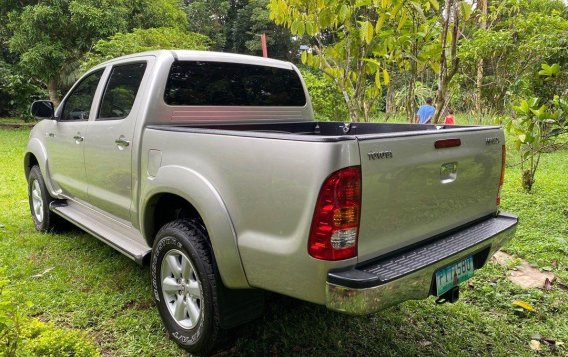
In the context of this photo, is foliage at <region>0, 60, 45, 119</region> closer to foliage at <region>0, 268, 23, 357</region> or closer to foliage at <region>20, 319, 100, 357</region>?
foliage at <region>20, 319, 100, 357</region>

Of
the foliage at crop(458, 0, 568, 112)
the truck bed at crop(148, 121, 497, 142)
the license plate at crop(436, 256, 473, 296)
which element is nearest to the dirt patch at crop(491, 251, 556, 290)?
the license plate at crop(436, 256, 473, 296)

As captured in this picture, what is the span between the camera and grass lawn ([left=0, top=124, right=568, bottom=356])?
2703mm

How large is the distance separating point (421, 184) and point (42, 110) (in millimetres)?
3656

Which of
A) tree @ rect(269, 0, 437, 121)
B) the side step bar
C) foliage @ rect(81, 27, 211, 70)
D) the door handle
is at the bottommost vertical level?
the side step bar

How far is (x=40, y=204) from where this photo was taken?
15.5 ft

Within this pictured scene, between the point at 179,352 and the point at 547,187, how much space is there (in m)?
5.97

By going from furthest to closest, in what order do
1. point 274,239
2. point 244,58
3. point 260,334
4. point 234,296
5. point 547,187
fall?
point 547,187 → point 244,58 → point 260,334 → point 234,296 → point 274,239

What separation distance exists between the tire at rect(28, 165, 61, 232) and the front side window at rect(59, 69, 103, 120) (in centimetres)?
80

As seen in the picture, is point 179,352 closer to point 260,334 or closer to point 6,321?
point 260,334

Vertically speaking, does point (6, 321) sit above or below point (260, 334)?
above

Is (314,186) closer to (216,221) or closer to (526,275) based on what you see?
(216,221)

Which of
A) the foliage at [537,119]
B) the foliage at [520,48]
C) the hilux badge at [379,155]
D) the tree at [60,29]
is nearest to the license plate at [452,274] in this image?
the hilux badge at [379,155]

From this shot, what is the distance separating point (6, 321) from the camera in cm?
177

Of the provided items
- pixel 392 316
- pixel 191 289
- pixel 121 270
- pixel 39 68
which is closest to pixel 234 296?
pixel 191 289
